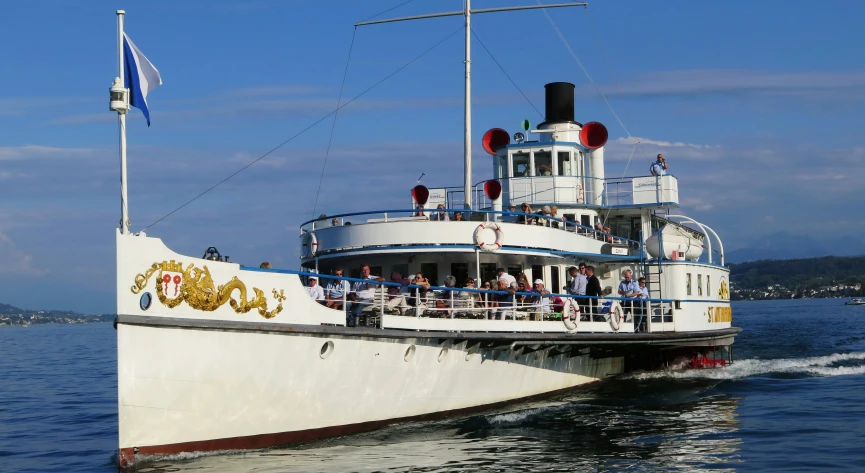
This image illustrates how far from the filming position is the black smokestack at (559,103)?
27078 mm

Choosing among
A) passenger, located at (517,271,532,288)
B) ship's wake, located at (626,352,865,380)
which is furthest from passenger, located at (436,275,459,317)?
ship's wake, located at (626,352,865,380)

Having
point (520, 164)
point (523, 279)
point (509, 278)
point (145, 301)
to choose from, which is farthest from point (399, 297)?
point (520, 164)

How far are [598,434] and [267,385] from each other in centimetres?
602

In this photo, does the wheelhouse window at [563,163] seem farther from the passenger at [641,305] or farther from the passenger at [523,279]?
the passenger at [523,279]

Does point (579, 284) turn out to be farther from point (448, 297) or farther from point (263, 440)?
point (263, 440)

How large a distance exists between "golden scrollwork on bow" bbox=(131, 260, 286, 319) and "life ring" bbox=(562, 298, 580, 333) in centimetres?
675

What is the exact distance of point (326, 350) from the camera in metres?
15.2

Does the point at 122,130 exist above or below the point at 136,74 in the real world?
below

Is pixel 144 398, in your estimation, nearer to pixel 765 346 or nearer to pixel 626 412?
pixel 626 412

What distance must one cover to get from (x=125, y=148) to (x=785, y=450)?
11324mm

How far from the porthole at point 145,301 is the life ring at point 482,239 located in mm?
6868

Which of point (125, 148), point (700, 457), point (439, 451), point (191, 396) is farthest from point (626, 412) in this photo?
point (125, 148)

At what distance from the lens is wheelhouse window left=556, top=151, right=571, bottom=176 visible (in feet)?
82.4

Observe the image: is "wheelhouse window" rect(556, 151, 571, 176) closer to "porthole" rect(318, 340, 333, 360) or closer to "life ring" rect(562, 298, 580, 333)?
"life ring" rect(562, 298, 580, 333)
